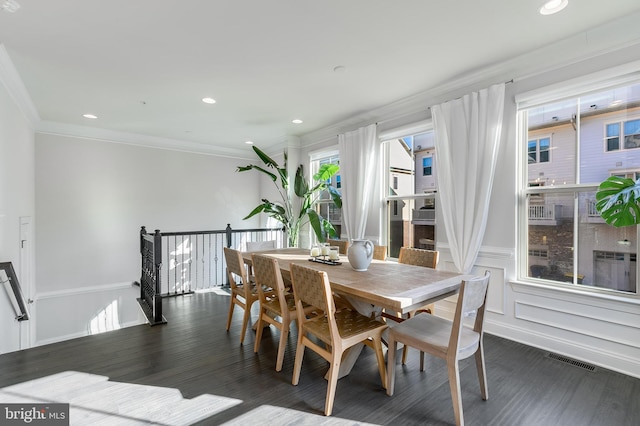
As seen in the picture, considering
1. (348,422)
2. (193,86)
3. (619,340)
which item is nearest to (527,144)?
(619,340)

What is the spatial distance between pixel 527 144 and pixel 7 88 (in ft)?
18.4

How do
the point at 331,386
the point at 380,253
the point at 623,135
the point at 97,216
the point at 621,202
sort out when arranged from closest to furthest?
the point at 331,386 → the point at 621,202 → the point at 623,135 → the point at 380,253 → the point at 97,216

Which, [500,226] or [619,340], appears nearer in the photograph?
[619,340]

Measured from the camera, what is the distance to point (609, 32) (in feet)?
7.82

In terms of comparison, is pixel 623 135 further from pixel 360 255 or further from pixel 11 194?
pixel 11 194

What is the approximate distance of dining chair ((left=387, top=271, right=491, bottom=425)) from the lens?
173 cm

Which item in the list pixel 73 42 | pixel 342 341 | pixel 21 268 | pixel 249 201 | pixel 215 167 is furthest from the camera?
pixel 249 201

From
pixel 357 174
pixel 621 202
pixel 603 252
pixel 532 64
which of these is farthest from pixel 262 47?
pixel 603 252

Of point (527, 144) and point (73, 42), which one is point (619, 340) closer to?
point (527, 144)

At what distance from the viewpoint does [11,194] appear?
128 inches

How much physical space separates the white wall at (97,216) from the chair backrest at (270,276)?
2.91 meters

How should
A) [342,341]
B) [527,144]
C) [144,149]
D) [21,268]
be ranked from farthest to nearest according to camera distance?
[144,149]
[21,268]
[527,144]
[342,341]

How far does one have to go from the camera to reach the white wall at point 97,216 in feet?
15.9

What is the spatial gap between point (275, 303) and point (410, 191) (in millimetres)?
2536
